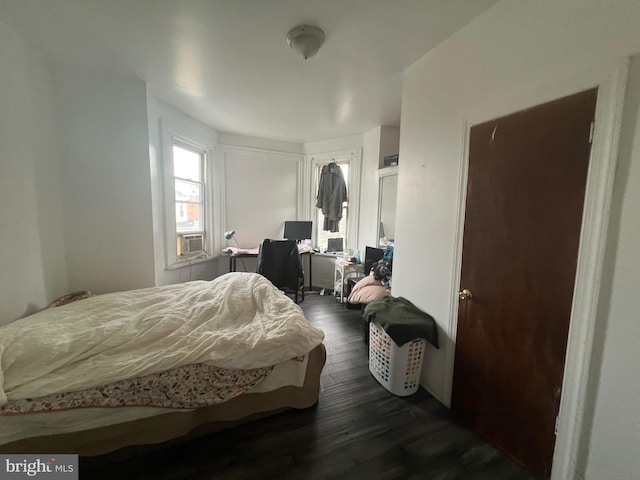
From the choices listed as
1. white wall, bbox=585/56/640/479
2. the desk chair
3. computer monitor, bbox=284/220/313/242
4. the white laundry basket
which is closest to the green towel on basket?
the white laundry basket

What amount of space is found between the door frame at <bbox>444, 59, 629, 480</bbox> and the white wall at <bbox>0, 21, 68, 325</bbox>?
3266mm

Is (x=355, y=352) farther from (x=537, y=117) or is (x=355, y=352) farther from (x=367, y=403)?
(x=537, y=117)

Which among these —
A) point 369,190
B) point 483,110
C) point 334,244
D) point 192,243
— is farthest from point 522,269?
point 192,243

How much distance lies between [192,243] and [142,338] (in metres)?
2.30

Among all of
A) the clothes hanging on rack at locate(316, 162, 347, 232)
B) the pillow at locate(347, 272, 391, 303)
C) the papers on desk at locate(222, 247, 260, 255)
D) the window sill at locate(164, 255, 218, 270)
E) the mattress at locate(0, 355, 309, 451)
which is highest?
the clothes hanging on rack at locate(316, 162, 347, 232)

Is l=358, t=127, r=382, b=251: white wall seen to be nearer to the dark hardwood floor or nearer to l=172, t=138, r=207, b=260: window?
the dark hardwood floor

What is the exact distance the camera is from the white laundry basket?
1764mm

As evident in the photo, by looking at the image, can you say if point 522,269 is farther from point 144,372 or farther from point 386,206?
point 386,206

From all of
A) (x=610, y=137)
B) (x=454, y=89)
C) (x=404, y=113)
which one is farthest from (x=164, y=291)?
(x=610, y=137)

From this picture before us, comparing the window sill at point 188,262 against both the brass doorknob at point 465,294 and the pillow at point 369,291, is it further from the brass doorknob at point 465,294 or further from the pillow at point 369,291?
the brass doorknob at point 465,294

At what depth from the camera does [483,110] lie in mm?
1425

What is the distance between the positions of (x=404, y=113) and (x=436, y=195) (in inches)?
31.9

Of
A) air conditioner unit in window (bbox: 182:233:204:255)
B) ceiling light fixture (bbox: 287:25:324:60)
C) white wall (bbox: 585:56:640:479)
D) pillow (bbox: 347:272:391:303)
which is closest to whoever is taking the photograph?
white wall (bbox: 585:56:640:479)

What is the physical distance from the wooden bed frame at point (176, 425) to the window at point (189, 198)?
2.25 metres
